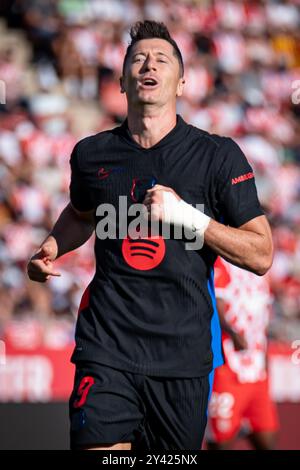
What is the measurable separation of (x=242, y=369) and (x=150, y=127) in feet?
10.3

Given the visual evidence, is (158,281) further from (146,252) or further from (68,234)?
(68,234)

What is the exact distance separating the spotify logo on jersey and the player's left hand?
0.21 m

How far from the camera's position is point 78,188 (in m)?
4.42

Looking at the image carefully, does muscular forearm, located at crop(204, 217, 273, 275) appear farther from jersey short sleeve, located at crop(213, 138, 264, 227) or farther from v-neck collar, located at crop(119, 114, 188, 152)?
v-neck collar, located at crop(119, 114, 188, 152)

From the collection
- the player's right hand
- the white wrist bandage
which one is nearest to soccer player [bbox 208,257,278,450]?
the player's right hand

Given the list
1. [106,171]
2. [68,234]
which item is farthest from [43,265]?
[106,171]

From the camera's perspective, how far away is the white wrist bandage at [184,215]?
3830 millimetres

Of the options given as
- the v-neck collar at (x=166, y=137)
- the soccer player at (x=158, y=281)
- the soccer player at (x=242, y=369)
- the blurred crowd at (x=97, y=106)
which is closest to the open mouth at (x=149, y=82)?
the soccer player at (x=158, y=281)

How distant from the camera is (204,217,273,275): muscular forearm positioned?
3949 mm

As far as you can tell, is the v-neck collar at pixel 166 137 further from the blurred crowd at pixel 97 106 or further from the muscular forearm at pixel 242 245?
the blurred crowd at pixel 97 106

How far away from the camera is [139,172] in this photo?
163 inches

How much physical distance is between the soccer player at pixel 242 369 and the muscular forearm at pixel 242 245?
8.50 ft

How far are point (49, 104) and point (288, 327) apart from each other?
3552 millimetres
